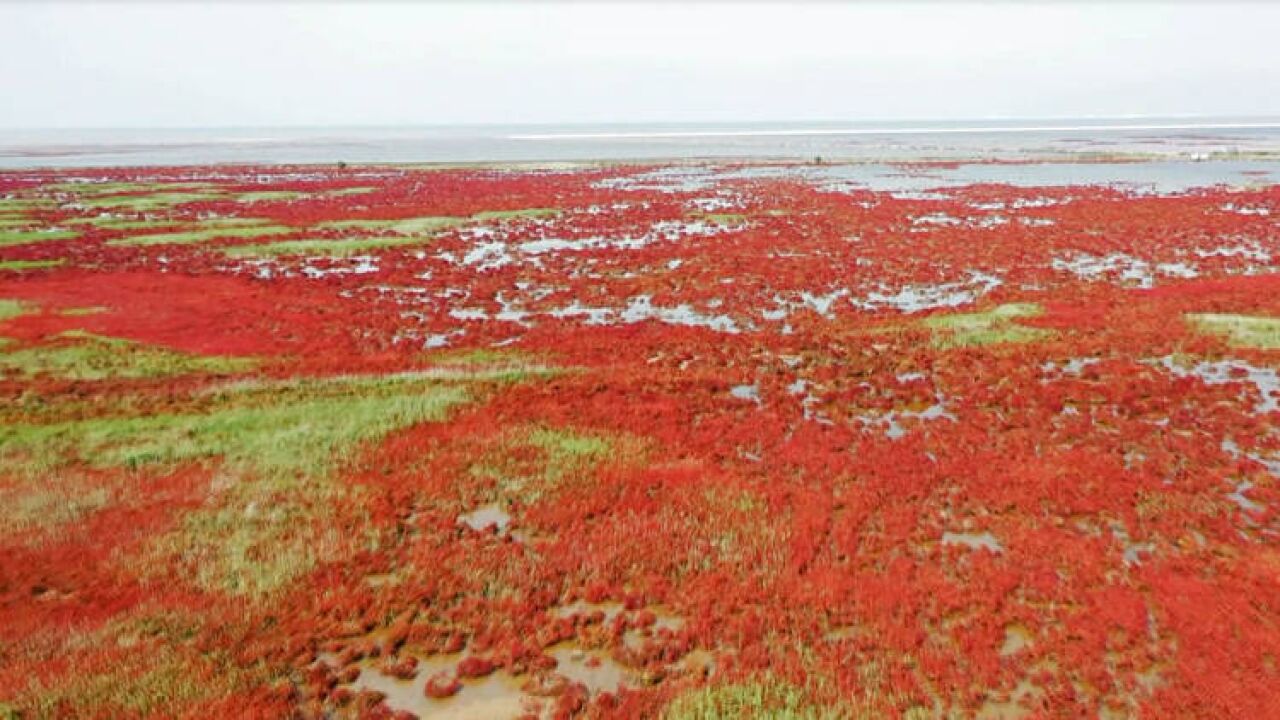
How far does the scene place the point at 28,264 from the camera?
32312mm

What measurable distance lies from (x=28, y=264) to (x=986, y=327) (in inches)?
1624

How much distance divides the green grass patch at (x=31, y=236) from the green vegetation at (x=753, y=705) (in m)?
45.8

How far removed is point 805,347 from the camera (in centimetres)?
2072

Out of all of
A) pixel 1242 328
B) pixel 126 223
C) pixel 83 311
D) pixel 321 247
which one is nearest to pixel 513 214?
pixel 321 247

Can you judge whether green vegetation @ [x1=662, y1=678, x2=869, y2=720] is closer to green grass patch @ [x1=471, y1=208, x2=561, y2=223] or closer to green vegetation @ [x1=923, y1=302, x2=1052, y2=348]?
green vegetation @ [x1=923, y1=302, x2=1052, y2=348]

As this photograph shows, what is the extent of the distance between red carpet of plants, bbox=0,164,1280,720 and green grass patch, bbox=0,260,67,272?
4.43 m

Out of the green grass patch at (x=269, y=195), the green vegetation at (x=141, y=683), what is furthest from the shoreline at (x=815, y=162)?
the green vegetation at (x=141, y=683)

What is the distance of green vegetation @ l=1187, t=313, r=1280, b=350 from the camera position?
20.0 metres

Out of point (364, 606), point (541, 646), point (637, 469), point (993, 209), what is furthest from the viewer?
point (993, 209)

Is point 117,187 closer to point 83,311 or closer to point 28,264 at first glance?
point 28,264

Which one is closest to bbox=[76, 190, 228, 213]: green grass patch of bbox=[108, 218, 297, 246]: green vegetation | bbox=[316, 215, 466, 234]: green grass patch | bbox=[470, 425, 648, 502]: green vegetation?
bbox=[108, 218, 297, 246]: green vegetation

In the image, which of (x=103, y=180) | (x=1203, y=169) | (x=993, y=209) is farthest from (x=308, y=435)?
(x=1203, y=169)

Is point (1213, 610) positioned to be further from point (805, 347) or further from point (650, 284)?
point (650, 284)

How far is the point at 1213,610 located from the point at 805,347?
41.0ft
